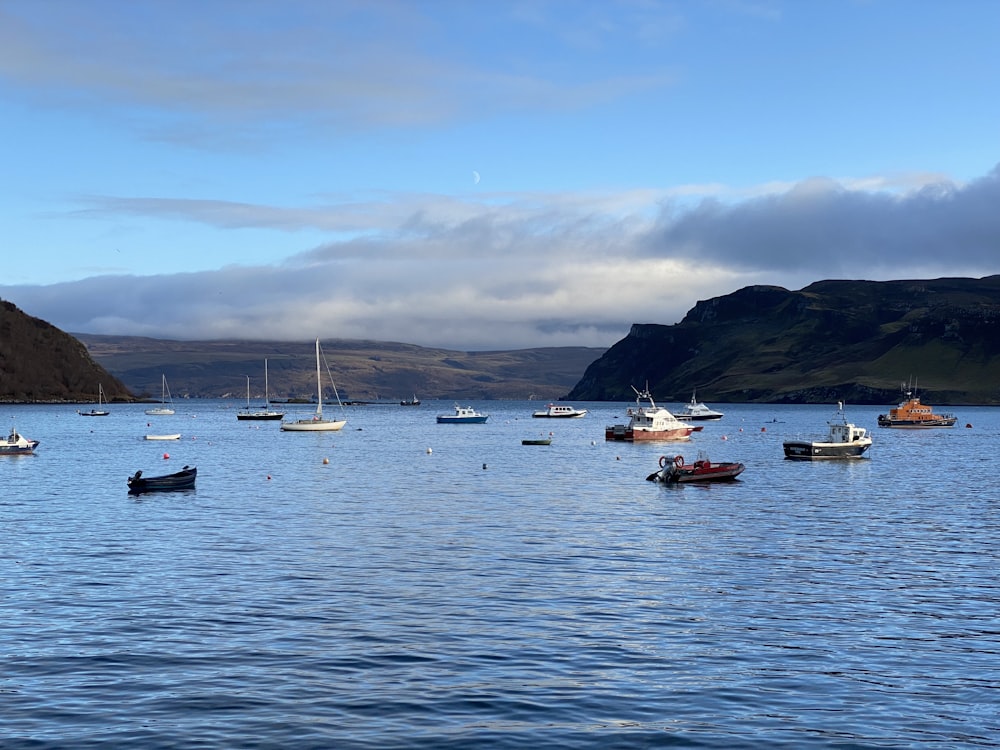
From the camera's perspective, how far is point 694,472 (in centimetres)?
9181

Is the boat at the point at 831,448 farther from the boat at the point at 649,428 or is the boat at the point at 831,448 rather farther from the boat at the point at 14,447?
the boat at the point at 14,447

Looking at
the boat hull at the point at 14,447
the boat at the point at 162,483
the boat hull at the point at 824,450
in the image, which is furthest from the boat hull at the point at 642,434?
the boat at the point at 162,483

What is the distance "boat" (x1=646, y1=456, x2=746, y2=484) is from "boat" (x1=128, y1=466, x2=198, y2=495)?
39241 mm

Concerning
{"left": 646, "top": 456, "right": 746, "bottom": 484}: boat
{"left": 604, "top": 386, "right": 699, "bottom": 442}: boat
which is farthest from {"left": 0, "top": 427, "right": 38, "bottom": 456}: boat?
{"left": 604, "top": 386, "right": 699, "bottom": 442}: boat

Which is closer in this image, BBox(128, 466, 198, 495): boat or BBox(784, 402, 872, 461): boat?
BBox(128, 466, 198, 495): boat

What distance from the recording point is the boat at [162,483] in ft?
271

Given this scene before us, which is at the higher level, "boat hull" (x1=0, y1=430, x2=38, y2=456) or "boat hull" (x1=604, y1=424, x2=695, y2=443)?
"boat hull" (x1=0, y1=430, x2=38, y2=456)

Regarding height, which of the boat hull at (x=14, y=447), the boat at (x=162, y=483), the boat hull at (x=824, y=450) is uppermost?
the boat hull at (x=14, y=447)

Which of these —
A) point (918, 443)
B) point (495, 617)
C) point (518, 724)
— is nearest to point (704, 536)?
point (495, 617)

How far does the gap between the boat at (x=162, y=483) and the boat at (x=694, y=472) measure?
39241 mm

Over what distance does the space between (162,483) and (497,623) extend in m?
55.9

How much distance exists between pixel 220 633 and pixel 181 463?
329 ft

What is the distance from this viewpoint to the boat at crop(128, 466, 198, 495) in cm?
8256

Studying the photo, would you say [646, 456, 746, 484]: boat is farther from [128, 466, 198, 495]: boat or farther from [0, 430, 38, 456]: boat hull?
[0, 430, 38, 456]: boat hull
